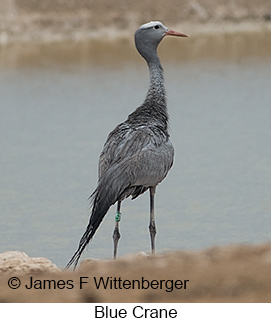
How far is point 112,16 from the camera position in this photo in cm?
4072

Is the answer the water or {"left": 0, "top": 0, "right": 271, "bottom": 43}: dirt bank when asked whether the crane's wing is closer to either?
the water

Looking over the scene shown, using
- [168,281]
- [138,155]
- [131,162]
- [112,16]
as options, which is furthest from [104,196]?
[112,16]

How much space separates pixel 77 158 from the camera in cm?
1677

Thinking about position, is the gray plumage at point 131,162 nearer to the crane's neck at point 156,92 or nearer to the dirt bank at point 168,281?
the crane's neck at point 156,92

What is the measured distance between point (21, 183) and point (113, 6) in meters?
27.3

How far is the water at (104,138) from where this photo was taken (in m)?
12.2

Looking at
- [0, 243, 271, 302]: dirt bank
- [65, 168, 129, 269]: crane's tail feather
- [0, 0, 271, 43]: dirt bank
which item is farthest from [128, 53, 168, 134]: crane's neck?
[0, 0, 271, 43]: dirt bank

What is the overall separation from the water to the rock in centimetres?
235

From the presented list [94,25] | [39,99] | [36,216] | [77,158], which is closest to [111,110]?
[39,99]

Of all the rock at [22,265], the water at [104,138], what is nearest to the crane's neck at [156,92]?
the water at [104,138]

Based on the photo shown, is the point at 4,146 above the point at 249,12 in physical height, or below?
below

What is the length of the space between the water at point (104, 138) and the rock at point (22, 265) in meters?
2.35

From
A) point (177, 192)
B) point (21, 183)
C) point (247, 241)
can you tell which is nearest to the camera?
point (247, 241)

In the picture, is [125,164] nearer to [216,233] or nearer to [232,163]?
[216,233]
